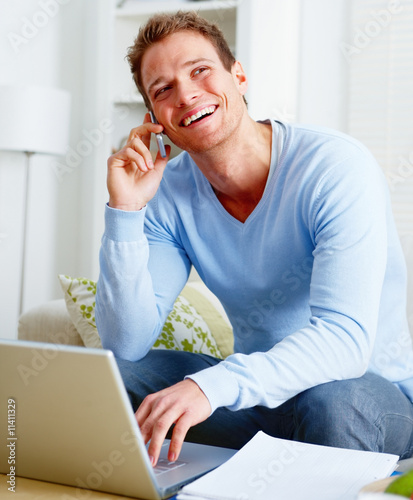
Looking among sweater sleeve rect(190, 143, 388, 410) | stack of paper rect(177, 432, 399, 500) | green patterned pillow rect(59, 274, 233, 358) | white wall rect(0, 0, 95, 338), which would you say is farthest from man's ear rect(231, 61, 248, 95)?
white wall rect(0, 0, 95, 338)

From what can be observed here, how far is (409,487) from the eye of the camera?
574mm

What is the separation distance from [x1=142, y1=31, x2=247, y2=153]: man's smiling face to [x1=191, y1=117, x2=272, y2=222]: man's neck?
23 millimetres

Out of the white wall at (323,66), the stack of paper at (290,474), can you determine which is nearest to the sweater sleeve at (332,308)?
the stack of paper at (290,474)

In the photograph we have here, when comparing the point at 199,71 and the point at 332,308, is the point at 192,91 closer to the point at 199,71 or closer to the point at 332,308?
the point at 199,71

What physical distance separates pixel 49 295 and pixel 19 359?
2277 millimetres

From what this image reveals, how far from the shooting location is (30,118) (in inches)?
97.4

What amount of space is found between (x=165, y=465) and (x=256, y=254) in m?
0.58

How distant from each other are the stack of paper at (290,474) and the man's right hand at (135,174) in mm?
645

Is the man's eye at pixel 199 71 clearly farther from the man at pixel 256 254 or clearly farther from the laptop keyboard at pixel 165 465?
the laptop keyboard at pixel 165 465

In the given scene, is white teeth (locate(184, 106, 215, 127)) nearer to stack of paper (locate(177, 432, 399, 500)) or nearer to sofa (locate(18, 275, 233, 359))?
sofa (locate(18, 275, 233, 359))

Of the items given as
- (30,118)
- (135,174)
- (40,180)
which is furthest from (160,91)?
(40,180)

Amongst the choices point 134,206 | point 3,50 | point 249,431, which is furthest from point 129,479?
point 3,50

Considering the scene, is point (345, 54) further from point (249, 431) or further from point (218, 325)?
point (249, 431)

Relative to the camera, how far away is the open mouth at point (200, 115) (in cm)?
140
